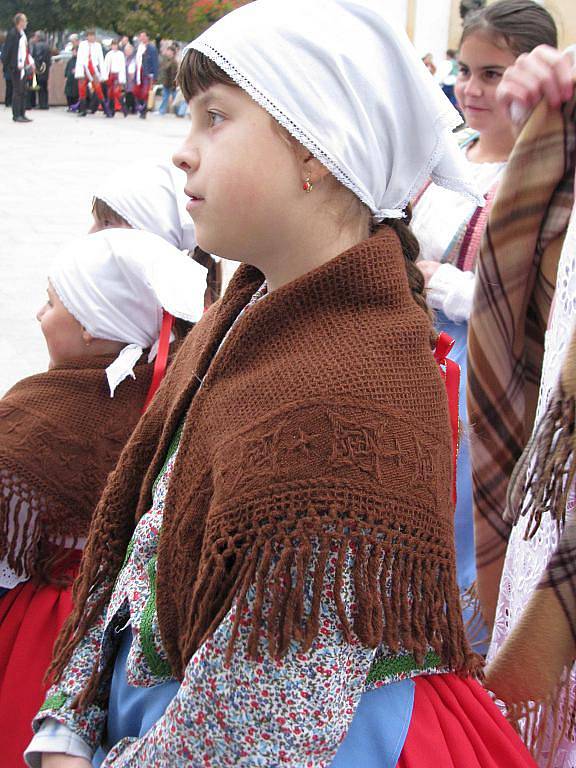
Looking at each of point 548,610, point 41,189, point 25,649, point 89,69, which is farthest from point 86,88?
point 548,610

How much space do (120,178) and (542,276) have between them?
7.23 feet

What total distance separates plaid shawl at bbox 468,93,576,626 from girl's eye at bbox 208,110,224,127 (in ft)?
2.03

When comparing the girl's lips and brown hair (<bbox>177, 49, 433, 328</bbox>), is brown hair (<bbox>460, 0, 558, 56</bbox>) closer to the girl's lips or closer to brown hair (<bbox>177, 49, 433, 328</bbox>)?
brown hair (<bbox>177, 49, 433, 328</bbox>)

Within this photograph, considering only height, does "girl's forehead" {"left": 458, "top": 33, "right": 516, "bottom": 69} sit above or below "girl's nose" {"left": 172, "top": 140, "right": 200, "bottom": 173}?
above

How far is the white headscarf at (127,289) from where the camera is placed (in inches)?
89.4

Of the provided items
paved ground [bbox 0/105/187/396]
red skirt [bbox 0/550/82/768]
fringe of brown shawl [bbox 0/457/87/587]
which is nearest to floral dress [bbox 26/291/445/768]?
red skirt [bbox 0/550/82/768]

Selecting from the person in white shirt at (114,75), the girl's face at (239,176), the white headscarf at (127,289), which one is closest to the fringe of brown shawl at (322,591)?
the girl's face at (239,176)

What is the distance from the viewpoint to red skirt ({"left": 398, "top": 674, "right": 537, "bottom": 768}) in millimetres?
1261

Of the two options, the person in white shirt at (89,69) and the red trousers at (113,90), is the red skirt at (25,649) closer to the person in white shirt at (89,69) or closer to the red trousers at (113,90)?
the person in white shirt at (89,69)

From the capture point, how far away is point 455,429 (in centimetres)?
155

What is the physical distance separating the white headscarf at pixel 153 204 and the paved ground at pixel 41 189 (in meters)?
2.06

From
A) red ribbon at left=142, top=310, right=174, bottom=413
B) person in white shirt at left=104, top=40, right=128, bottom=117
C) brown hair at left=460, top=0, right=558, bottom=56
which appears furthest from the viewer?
person in white shirt at left=104, top=40, right=128, bottom=117

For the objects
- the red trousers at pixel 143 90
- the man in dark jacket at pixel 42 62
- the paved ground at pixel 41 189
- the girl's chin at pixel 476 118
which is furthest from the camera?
the red trousers at pixel 143 90

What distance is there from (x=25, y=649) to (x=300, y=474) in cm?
115
